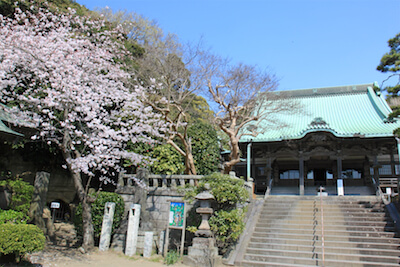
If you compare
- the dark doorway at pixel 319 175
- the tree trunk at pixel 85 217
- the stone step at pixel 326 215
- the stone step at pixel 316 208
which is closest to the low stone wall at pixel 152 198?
the tree trunk at pixel 85 217

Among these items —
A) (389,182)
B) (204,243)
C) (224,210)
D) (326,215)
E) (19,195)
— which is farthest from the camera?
(389,182)

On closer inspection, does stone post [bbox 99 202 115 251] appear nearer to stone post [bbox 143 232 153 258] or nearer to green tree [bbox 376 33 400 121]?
stone post [bbox 143 232 153 258]

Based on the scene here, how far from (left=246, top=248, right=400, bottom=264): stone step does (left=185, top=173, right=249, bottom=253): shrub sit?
95 centimetres

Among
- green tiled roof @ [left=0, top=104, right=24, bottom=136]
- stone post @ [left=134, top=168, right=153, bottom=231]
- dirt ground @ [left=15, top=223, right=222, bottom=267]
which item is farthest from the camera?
stone post @ [left=134, top=168, right=153, bottom=231]

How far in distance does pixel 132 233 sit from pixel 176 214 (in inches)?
70.9

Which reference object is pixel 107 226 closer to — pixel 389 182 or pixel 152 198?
pixel 152 198

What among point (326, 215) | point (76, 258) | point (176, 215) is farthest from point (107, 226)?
point (326, 215)

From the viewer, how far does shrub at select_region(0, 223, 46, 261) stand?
7.36 metres

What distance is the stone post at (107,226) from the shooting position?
11.5 meters

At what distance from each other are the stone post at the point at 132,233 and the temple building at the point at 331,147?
8.36 meters

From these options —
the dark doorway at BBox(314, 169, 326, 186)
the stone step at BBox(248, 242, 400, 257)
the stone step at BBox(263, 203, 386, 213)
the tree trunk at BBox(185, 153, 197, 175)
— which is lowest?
the stone step at BBox(248, 242, 400, 257)

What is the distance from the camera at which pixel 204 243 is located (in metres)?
10.5

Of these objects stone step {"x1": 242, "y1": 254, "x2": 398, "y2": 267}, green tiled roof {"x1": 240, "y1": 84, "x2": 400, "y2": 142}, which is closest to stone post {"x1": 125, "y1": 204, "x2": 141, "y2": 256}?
stone step {"x1": 242, "y1": 254, "x2": 398, "y2": 267}

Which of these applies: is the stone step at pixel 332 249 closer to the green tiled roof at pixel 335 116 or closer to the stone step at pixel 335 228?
Result: the stone step at pixel 335 228
